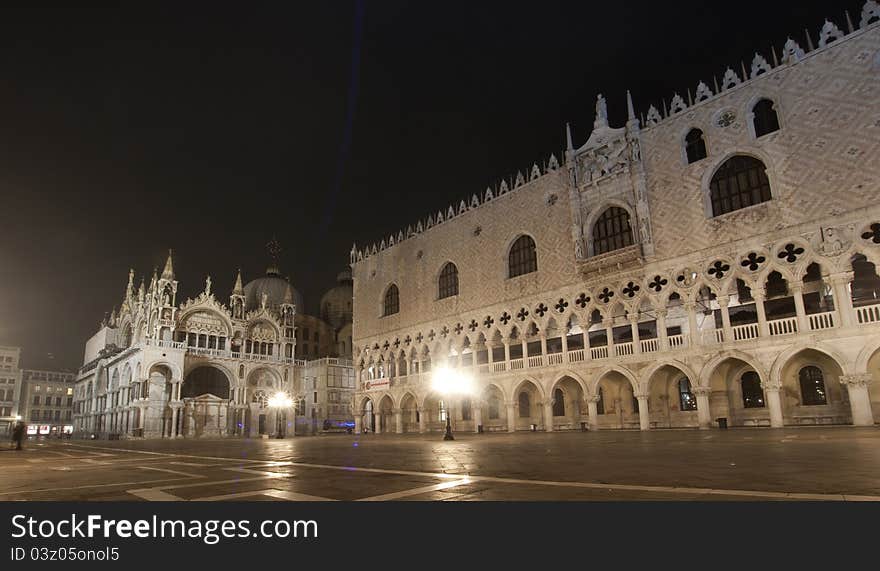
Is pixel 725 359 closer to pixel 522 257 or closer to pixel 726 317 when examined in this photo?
pixel 726 317

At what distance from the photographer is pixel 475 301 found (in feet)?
131

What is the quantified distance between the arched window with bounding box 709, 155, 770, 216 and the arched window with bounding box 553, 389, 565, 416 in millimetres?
14690

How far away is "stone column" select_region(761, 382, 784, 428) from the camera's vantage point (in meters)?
24.1

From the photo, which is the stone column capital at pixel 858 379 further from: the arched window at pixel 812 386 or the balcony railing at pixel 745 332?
the balcony railing at pixel 745 332

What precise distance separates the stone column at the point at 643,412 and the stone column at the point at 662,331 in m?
2.80

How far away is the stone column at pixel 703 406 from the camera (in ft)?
86.6

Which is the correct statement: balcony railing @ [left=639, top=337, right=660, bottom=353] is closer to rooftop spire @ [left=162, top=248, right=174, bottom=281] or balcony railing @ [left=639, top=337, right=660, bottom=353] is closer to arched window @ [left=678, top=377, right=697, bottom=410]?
arched window @ [left=678, top=377, right=697, bottom=410]

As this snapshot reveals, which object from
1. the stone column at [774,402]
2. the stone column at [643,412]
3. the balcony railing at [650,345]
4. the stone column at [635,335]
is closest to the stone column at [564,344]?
the stone column at [635,335]

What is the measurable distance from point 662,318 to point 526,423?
42.0 feet

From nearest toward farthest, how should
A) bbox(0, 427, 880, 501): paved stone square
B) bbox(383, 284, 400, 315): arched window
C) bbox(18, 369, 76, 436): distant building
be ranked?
bbox(0, 427, 880, 501): paved stone square → bbox(383, 284, 400, 315): arched window → bbox(18, 369, 76, 436): distant building

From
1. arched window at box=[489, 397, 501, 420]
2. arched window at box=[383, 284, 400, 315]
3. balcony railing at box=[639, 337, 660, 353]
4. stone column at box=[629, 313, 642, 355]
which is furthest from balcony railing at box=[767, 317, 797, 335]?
arched window at box=[383, 284, 400, 315]

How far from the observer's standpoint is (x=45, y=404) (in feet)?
317

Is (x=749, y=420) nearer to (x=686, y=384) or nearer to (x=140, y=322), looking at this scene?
(x=686, y=384)

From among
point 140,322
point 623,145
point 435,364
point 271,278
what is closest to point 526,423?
point 435,364
